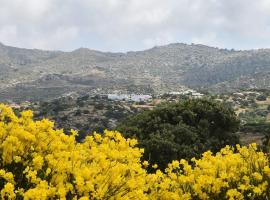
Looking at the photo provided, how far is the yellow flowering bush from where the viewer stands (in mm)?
8297

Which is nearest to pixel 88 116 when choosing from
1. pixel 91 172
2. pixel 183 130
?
pixel 183 130

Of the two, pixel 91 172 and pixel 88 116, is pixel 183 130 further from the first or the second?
pixel 88 116

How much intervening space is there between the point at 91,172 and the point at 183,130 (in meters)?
22.2

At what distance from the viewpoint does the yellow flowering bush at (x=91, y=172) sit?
8297mm

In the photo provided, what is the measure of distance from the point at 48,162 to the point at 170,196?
Result: 2807mm

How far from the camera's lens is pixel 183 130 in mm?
→ 30281

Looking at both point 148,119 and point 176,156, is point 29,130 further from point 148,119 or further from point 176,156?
point 148,119

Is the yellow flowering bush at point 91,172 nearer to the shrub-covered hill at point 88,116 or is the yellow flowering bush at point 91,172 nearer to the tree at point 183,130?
the tree at point 183,130

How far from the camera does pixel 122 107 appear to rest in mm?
74875

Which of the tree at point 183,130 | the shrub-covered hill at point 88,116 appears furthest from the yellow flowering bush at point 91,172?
the shrub-covered hill at point 88,116

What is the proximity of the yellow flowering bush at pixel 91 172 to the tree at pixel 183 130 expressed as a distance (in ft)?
52.0

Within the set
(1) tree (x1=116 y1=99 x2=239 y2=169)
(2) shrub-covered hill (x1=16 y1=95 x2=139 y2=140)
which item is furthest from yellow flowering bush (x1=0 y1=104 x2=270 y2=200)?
(2) shrub-covered hill (x1=16 y1=95 x2=139 y2=140)

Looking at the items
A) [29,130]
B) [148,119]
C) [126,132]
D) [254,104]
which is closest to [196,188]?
[29,130]

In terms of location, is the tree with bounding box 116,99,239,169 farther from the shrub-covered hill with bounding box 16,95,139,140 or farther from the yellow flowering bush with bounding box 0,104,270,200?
the shrub-covered hill with bounding box 16,95,139,140
